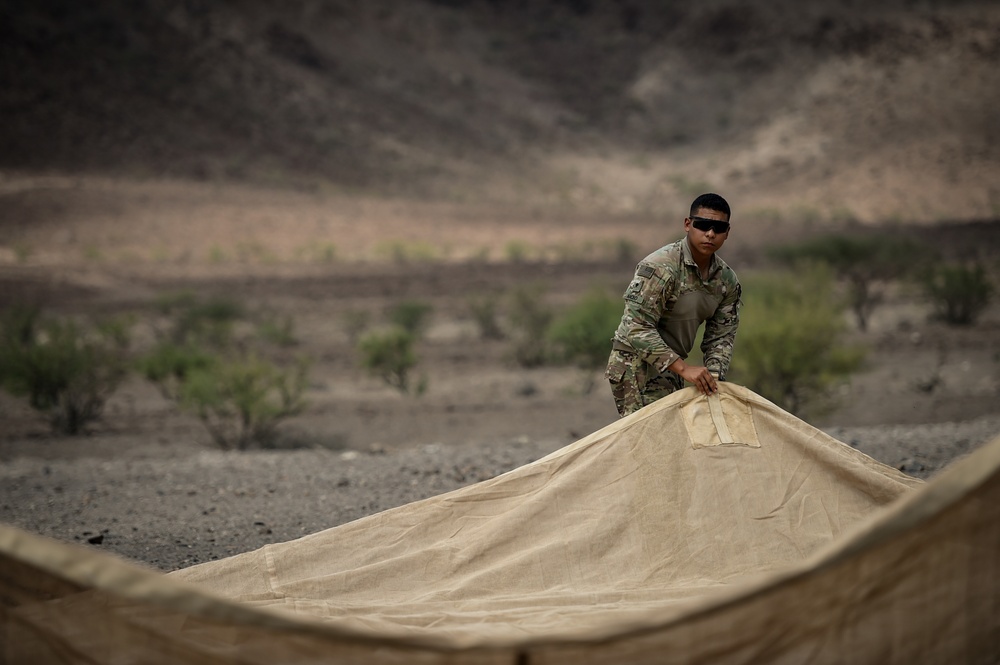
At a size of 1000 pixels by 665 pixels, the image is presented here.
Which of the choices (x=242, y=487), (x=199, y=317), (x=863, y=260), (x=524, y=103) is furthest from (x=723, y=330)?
(x=524, y=103)

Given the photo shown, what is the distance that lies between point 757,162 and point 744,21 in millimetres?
14505

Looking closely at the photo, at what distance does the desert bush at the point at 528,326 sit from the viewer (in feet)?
51.8

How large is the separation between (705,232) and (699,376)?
587mm

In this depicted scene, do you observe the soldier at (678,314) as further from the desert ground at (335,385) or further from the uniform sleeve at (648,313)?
the desert ground at (335,385)

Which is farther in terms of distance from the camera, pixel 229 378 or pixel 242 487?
pixel 229 378

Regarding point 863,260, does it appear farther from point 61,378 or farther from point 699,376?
point 699,376

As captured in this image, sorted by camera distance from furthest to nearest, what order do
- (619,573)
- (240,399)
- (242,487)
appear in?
(240,399) → (242,487) → (619,573)

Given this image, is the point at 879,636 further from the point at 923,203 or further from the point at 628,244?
the point at 923,203

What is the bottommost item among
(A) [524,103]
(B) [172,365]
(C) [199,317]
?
(B) [172,365]

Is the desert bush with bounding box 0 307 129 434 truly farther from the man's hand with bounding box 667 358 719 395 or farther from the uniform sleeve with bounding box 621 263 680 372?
the man's hand with bounding box 667 358 719 395

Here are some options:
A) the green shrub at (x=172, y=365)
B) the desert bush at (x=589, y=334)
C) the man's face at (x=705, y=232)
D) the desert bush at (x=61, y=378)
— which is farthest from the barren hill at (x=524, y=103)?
the man's face at (x=705, y=232)

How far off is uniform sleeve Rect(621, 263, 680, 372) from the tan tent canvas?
0.21 metres

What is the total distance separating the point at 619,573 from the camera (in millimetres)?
3828

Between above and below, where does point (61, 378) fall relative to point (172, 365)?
below
